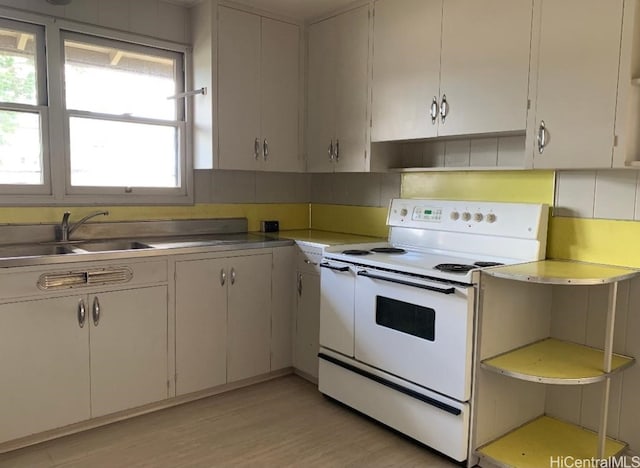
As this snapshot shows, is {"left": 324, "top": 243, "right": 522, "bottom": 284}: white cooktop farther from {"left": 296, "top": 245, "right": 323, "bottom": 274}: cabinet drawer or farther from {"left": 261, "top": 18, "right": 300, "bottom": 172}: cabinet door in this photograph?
{"left": 261, "top": 18, "right": 300, "bottom": 172}: cabinet door

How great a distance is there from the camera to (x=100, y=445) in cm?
243

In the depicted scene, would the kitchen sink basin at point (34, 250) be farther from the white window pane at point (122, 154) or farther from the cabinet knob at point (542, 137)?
the cabinet knob at point (542, 137)

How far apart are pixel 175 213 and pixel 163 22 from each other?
1.21 m

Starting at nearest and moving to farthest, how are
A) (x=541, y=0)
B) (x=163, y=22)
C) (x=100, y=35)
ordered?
(x=541, y=0) < (x=100, y=35) < (x=163, y=22)

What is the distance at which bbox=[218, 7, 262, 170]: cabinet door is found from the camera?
10.4 feet

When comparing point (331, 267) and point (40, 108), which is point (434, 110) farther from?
point (40, 108)

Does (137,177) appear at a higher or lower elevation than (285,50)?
lower

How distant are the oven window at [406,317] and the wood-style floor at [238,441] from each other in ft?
1.85

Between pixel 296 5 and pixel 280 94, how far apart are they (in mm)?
557

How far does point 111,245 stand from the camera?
3043 millimetres

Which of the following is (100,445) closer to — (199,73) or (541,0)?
(199,73)

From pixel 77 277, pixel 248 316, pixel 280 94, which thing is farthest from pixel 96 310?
pixel 280 94

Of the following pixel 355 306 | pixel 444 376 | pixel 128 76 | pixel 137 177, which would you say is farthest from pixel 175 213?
pixel 444 376

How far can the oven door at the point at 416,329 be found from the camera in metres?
2.20
